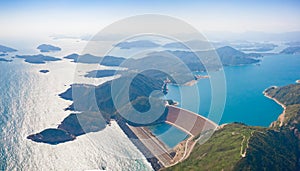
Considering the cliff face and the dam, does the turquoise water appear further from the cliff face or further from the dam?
the cliff face

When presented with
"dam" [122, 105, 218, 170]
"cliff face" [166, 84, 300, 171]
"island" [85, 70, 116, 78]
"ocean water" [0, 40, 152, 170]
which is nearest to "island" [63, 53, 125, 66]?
"island" [85, 70, 116, 78]

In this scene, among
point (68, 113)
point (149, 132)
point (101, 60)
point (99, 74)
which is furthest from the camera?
point (101, 60)

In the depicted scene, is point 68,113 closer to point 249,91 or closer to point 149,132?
point 149,132

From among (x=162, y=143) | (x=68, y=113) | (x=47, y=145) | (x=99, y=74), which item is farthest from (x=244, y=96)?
(x=47, y=145)

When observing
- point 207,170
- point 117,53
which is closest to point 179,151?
point 207,170

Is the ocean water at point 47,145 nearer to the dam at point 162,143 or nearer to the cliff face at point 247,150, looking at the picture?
the dam at point 162,143

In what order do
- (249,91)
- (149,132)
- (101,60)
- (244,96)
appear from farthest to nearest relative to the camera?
(101,60), (249,91), (244,96), (149,132)
